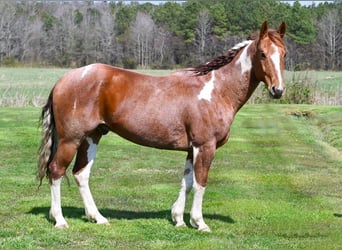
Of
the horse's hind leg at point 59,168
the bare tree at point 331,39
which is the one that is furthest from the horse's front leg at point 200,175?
the bare tree at point 331,39

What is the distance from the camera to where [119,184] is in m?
11.0

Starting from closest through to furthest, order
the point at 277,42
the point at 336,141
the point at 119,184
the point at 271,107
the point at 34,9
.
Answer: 1. the point at 277,42
2. the point at 119,184
3. the point at 336,141
4. the point at 271,107
5. the point at 34,9

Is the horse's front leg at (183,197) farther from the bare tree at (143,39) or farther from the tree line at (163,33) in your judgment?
the bare tree at (143,39)

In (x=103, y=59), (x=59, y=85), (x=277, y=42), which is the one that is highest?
(x=277, y=42)

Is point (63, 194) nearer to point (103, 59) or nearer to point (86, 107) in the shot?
point (86, 107)

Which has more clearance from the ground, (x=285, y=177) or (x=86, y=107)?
(x=86, y=107)

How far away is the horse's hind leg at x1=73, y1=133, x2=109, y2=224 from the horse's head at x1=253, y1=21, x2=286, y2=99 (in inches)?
88.3

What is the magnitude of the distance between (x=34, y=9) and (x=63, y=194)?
95028 millimetres

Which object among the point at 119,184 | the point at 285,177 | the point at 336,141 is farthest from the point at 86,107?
the point at 336,141

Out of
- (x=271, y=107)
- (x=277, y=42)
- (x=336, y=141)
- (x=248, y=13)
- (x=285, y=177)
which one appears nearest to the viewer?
(x=277, y=42)

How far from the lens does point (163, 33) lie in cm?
7575

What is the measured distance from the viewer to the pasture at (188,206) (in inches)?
278

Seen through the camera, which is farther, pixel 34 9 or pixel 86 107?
pixel 34 9

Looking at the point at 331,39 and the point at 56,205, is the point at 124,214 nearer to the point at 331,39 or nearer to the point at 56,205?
the point at 56,205
